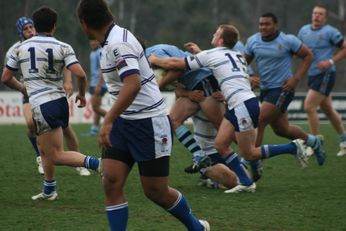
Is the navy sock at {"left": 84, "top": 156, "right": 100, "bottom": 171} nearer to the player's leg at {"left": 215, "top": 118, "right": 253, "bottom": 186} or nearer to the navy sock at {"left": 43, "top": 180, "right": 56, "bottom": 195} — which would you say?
the navy sock at {"left": 43, "top": 180, "right": 56, "bottom": 195}

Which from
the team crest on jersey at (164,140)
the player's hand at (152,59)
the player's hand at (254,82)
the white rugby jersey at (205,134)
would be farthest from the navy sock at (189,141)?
the team crest on jersey at (164,140)

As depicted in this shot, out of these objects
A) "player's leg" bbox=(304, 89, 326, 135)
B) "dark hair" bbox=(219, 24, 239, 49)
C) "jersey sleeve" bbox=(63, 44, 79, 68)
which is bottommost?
"player's leg" bbox=(304, 89, 326, 135)

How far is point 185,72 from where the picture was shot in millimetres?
9984

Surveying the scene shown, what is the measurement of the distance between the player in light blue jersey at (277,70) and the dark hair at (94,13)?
4.71 m

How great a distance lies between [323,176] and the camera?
11.1 m

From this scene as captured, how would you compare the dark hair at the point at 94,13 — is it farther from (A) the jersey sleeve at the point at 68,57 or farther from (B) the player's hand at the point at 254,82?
(B) the player's hand at the point at 254,82

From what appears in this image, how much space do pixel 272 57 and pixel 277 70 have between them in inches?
7.8

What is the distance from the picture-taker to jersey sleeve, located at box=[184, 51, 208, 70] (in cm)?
914

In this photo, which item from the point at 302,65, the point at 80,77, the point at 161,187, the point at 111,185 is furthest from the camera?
the point at 302,65

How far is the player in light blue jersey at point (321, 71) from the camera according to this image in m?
14.0

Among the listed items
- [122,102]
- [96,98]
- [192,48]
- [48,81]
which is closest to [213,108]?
[192,48]

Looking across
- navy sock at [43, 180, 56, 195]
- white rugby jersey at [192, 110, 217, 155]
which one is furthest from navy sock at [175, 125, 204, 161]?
navy sock at [43, 180, 56, 195]

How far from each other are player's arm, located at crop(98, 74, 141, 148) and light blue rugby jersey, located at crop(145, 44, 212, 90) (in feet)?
12.0

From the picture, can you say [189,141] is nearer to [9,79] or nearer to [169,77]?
[169,77]
